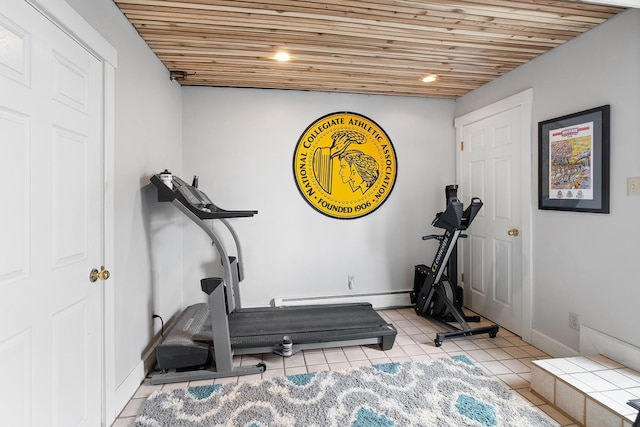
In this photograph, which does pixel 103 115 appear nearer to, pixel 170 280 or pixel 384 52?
pixel 170 280

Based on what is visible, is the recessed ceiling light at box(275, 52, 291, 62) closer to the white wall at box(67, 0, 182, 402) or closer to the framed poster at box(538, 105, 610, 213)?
the white wall at box(67, 0, 182, 402)

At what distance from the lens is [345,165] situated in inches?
147

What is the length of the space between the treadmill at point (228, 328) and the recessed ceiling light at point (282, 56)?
4.33ft

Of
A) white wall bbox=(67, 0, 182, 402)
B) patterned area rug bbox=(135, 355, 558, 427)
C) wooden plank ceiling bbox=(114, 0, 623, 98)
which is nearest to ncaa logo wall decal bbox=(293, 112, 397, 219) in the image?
wooden plank ceiling bbox=(114, 0, 623, 98)

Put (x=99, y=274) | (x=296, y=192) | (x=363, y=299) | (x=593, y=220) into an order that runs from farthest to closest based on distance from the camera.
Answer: (x=363, y=299), (x=296, y=192), (x=593, y=220), (x=99, y=274)

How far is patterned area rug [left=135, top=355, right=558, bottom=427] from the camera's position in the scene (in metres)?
1.88

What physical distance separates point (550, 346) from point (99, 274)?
11.1ft

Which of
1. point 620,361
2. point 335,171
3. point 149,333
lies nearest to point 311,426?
point 149,333

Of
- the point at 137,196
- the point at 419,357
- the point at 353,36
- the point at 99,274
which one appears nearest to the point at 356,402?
the point at 419,357

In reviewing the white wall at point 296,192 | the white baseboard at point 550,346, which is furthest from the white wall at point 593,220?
the white wall at point 296,192

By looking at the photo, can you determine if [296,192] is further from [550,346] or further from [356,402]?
[550,346]

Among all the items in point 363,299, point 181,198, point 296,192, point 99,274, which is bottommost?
point 363,299

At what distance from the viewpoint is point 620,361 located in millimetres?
2150

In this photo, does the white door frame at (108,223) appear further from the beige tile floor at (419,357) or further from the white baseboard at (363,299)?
the white baseboard at (363,299)
